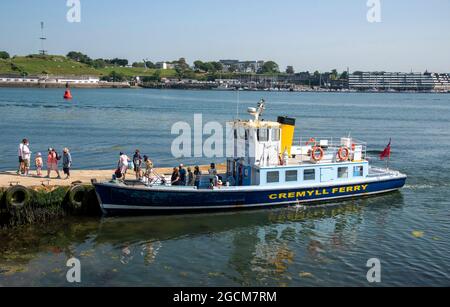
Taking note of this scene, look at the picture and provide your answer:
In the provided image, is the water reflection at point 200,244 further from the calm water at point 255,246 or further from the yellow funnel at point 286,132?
the yellow funnel at point 286,132

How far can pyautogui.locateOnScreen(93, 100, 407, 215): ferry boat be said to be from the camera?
24109 mm

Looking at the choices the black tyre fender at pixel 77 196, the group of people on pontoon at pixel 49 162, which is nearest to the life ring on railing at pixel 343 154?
the black tyre fender at pixel 77 196

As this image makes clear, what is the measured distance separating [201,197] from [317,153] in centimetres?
741

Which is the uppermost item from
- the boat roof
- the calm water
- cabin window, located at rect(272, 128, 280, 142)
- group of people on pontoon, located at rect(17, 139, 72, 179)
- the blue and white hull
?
the boat roof

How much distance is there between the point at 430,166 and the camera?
1596 inches

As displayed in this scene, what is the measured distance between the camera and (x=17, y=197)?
74.0ft

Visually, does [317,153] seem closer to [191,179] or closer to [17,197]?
[191,179]

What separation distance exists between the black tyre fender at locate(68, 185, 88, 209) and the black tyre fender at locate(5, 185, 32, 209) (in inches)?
75.9

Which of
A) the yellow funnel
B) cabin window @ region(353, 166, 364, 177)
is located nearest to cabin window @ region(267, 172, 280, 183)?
the yellow funnel

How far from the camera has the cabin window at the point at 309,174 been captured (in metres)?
26.9

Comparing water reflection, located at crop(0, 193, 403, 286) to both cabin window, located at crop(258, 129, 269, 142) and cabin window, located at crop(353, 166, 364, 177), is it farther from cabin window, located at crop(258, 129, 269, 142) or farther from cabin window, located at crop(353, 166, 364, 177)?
cabin window, located at crop(258, 129, 269, 142)

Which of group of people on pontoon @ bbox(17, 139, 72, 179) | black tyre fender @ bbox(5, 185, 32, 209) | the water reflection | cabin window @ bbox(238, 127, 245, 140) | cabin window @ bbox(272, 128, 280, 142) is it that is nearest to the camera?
the water reflection

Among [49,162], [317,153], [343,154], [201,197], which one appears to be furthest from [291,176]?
[49,162]
